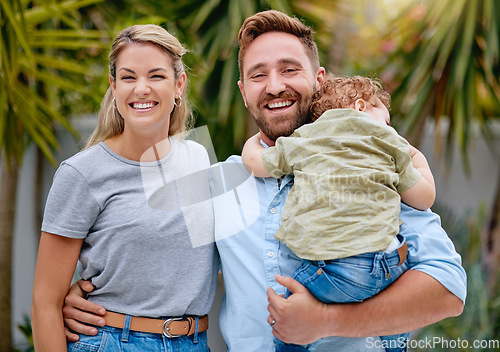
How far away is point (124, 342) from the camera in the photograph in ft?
5.16

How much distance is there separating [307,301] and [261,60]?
0.86m

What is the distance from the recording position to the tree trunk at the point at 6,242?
3818 mm

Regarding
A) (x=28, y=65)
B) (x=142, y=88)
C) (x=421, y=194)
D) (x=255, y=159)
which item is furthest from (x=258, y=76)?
(x=28, y=65)

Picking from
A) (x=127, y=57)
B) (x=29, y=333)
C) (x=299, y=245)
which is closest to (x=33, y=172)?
(x=29, y=333)

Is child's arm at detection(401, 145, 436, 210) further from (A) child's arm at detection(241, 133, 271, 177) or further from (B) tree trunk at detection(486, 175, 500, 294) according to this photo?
(B) tree trunk at detection(486, 175, 500, 294)

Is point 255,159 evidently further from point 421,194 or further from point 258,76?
point 421,194

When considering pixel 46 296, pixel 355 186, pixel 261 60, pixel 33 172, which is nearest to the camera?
pixel 355 186

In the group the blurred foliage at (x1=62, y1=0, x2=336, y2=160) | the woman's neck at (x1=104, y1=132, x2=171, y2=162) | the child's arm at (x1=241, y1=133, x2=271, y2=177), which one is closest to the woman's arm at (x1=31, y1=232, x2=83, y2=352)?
the woman's neck at (x1=104, y1=132, x2=171, y2=162)

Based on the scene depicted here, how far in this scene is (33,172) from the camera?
5246mm

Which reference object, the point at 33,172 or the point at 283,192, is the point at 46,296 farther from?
the point at 33,172

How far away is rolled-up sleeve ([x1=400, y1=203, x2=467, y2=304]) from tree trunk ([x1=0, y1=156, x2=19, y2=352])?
3035 millimetres

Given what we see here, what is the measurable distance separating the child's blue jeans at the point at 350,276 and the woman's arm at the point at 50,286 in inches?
27.6

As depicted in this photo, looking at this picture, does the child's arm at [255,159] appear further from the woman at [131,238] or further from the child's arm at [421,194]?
the child's arm at [421,194]

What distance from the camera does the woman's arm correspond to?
1565mm
